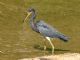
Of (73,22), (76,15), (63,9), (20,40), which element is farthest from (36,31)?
(63,9)

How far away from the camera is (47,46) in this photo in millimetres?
14242

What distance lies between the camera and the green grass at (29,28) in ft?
43.4

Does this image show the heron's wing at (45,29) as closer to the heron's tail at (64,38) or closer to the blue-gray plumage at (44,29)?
the blue-gray plumage at (44,29)

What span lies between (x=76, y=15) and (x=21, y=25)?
11.9 ft

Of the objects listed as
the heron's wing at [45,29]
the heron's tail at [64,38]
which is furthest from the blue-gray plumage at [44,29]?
the heron's tail at [64,38]

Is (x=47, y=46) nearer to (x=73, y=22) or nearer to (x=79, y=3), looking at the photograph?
(x=73, y=22)

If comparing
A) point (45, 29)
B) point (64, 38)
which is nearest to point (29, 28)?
point (45, 29)

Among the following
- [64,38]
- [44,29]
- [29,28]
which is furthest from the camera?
[29,28]

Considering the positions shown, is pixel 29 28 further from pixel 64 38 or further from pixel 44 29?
pixel 64 38

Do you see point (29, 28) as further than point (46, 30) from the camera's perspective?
Yes

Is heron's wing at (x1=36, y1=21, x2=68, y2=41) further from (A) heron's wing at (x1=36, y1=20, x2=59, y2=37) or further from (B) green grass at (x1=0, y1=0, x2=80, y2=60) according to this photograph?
(B) green grass at (x1=0, y1=0, x2=80, y2=60)

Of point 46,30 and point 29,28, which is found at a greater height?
point 29,28

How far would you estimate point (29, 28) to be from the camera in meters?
16.2

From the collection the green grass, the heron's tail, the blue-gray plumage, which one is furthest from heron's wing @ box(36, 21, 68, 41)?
the green grass
